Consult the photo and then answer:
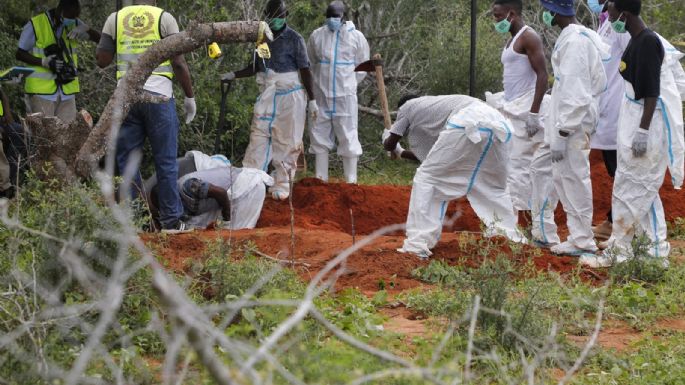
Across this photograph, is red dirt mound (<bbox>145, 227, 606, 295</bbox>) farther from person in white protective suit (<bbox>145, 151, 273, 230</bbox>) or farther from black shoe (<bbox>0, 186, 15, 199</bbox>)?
black shoe (<bbox>0, 186, 15, 199</bbox>)

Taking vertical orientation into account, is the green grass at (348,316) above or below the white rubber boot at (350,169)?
above

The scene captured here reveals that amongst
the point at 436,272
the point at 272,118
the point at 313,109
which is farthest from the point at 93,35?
the point at 436,272

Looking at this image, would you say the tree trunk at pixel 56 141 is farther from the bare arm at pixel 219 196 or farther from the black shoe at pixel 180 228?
the bare arm at pixel 219 196

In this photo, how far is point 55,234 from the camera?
204 inches

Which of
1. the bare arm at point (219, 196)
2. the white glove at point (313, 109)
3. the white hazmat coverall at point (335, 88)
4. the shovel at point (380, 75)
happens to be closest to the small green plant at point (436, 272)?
the bare arm at point (219, 196)

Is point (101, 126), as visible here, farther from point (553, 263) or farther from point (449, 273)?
point (553, 263)

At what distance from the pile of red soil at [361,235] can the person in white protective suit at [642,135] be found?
41 cm

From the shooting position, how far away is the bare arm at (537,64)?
27.2 ft

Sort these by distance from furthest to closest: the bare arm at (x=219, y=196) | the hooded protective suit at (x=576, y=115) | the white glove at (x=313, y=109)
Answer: the white glove at (x=313, y=109) → the bare arm at (x=219, y=196) → the hooded protective suit at (x=576, y=115)

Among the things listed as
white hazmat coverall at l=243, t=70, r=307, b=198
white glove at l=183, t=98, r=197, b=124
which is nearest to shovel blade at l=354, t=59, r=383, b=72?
white hazmat coverall at l=243, t=70, r=307, b=198

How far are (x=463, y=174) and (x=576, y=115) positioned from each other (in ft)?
2.81

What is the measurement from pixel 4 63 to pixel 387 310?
5.31 meters

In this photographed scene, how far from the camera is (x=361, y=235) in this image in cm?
891

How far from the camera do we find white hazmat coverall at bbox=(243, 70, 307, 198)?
10.1 metres
